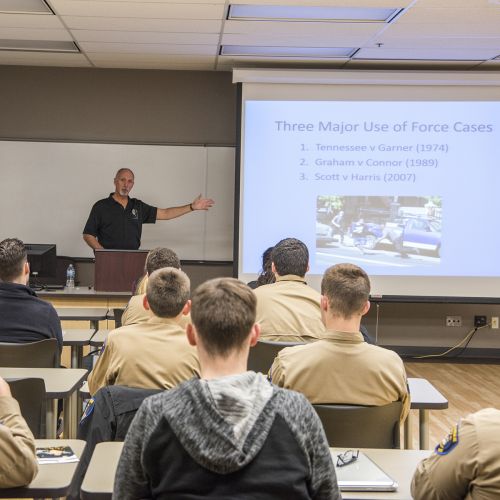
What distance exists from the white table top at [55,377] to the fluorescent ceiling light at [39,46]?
4350 mm

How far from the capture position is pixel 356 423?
8.13 ft

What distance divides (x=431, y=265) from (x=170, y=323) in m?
5.08

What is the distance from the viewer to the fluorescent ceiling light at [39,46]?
6945mm

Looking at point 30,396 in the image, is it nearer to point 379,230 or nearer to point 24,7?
point 24,7

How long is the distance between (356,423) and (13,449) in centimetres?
112

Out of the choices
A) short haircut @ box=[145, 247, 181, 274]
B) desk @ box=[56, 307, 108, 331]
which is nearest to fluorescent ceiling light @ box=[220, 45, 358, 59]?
desk @ box=[56, 307, 108, 331]

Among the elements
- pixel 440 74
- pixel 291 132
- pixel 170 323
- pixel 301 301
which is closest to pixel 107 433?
pixel 170 323

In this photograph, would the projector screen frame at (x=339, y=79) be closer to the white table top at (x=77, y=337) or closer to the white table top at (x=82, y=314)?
the white table top at (x=82, y=314)

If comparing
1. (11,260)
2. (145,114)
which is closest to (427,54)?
(145,114)

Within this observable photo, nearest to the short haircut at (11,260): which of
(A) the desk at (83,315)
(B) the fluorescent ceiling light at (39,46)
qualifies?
(A) the desk at (83,315)

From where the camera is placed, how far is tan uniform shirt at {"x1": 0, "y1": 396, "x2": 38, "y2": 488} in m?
1.83

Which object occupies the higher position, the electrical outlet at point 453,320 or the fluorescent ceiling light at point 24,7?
the fluorescent ceiling light at point 24,7

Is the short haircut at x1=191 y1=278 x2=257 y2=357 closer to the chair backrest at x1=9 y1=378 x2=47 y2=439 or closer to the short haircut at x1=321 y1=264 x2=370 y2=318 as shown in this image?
the short haircut at x1=321 y1=264 x2=370 y2=318

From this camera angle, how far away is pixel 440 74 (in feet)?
24.2
